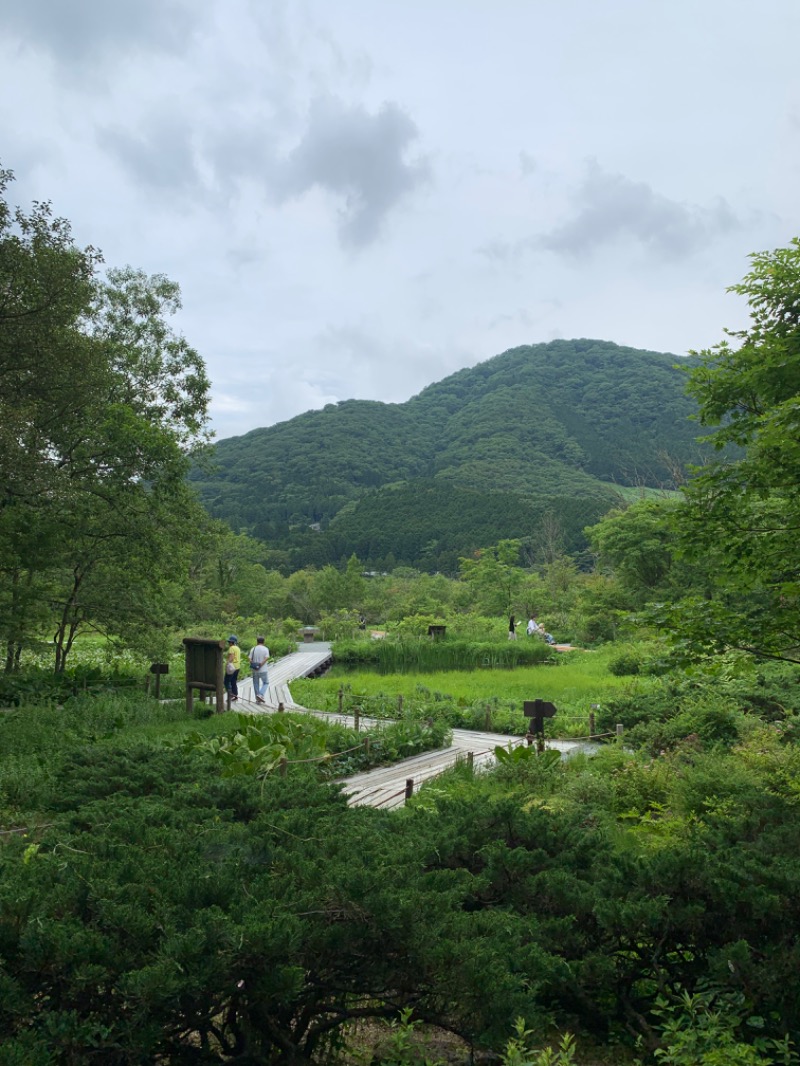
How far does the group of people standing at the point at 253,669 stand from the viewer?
1579cm

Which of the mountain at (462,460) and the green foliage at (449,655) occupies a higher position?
the mountain at (462,460)

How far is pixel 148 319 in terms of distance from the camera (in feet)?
67.7

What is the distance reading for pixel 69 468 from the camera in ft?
44.5

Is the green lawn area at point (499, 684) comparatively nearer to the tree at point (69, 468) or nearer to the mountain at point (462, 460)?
the tree at point (69, 468)

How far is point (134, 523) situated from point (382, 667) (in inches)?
393

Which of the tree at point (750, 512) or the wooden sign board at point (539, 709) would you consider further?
the wooden sign board at point (539, 709)

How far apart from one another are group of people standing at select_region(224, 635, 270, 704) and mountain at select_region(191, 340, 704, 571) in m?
37.0

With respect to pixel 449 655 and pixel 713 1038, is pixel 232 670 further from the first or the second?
pixel 713 1038

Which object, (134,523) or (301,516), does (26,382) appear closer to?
(134,523)

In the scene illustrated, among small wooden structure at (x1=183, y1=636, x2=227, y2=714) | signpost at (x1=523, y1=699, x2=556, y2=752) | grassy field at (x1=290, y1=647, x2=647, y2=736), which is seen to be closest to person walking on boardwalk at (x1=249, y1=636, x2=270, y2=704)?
grassy field at (x1=290, y1=647, x2=647, y2=736)

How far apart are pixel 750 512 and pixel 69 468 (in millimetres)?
11779

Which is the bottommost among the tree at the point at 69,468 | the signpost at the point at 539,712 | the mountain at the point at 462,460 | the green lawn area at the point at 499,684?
the green lawn area at the point at 499,684

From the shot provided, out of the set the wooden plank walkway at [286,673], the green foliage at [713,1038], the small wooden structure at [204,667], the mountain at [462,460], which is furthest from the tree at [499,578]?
the green foliage at [713,1038]

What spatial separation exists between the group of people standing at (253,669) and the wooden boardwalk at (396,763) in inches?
10.2
